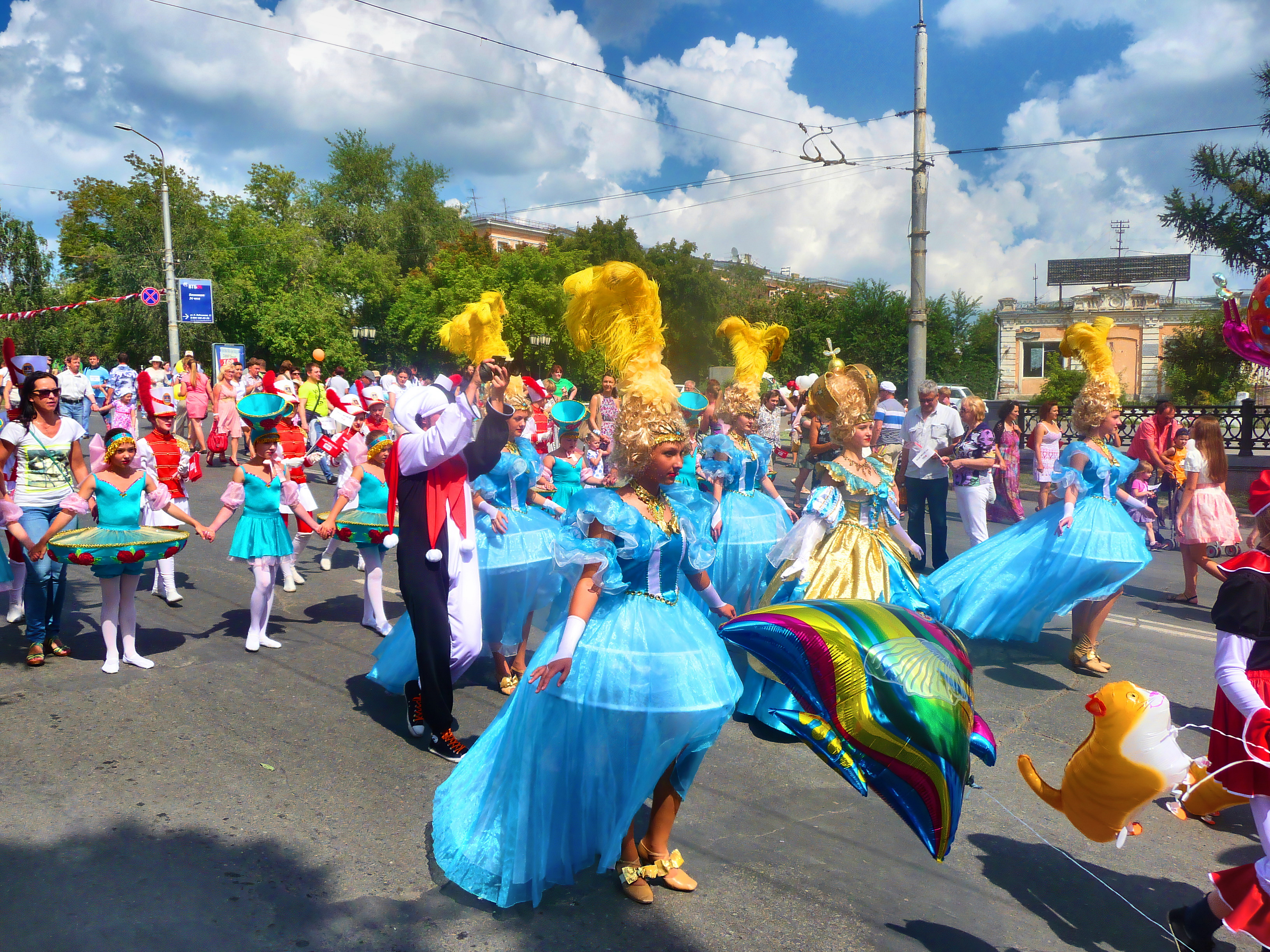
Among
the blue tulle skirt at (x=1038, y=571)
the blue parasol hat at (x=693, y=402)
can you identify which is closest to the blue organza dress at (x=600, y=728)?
the blue tulle skirt at (x=1038, y=571)

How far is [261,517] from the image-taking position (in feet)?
22.6

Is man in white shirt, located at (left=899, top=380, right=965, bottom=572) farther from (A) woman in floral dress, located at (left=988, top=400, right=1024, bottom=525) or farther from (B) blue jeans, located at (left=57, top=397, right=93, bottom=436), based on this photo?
(B) blue jeans, located at (left=57, top=397, right=93, bottom=436)

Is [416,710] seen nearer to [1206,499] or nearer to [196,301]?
[1206,499]

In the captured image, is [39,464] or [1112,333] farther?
[1112,333]

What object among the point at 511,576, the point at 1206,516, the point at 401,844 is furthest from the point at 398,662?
the point at 1206,516

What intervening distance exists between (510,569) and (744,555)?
1.88m

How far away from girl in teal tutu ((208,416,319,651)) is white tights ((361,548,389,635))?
48cm

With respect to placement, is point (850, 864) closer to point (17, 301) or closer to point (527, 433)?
point (527, 433)

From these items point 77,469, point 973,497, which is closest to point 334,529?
point 77,469

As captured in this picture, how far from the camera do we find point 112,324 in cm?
3972

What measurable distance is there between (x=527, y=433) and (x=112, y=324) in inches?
1534

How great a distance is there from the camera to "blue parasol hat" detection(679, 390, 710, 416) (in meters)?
8.69

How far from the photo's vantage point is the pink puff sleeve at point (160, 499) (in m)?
6.55

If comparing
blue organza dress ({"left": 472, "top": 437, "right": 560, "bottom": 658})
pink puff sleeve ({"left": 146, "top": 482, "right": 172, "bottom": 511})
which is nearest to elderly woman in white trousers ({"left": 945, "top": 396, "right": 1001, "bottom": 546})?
blue organza dress ({"left": 472, "top": 437, "right": 560, "bottom": 658})
